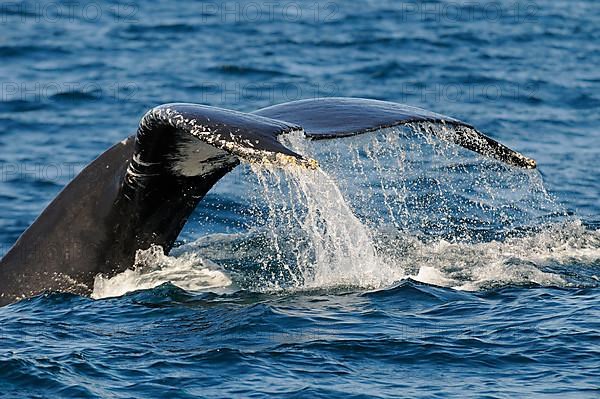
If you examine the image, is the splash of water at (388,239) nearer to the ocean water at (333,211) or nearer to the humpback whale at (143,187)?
the ocean water at (333,211)

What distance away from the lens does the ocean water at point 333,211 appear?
6512mm

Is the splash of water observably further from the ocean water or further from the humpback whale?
the humpback whale

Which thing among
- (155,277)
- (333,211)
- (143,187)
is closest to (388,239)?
(333,211)

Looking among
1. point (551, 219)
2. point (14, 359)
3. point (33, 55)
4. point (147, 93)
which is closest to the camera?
point (14, 359)

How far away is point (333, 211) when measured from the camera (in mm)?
8914

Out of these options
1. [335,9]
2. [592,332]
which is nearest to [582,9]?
[335,9]

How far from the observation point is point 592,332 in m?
7.04

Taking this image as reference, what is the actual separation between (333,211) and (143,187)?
2.29 meters

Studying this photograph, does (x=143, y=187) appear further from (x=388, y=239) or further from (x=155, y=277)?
(x=388, y=239)

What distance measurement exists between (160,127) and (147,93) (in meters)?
12.3

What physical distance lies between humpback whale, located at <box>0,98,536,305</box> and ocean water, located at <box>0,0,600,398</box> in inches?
4.8

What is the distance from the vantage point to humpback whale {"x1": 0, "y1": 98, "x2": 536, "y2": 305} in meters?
6.54

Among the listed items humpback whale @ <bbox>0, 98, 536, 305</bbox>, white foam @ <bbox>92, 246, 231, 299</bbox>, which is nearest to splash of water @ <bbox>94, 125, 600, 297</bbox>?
white foam @ <bbox>92, 246, 231, 299</bbox>

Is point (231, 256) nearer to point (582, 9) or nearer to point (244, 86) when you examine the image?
point (244, 86)
